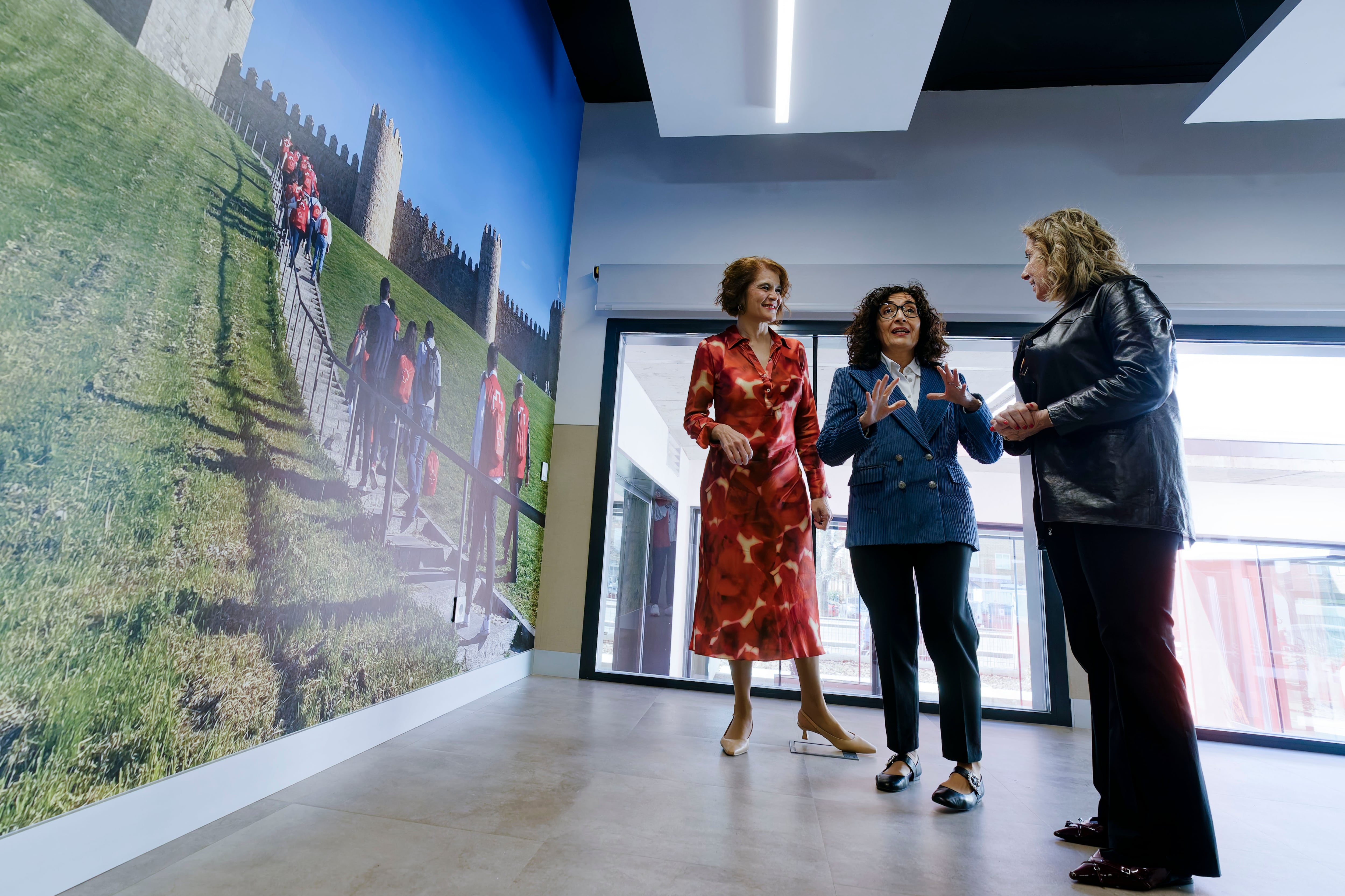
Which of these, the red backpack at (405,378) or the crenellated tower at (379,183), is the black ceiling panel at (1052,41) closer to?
the crenellated tower at (379,183)

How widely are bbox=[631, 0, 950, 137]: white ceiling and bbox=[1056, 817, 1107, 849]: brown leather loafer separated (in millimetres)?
2781

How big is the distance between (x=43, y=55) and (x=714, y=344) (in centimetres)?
165

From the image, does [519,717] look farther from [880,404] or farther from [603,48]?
[603,48]

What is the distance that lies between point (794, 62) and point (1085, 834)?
2924 millimetres

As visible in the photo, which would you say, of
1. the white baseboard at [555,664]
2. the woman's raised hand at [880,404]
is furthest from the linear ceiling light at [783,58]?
the white baseboard at [555,664]

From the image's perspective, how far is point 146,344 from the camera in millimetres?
1130

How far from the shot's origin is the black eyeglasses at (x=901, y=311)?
1.87 metres

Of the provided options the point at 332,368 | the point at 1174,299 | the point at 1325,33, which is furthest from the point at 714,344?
the point at 1325,33

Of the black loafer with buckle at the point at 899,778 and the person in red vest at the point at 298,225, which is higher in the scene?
the person in red vest at the point at 298,225

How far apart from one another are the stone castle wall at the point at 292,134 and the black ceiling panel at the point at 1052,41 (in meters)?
2.11

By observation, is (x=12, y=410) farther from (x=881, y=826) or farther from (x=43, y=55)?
(x=881, y=826)

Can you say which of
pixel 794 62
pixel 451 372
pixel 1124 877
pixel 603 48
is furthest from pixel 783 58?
pixel 1124 877

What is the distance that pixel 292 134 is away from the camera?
150 cm

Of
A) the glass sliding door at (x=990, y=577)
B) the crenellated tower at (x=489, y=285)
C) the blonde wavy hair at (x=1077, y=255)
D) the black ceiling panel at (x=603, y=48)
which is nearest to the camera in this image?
the blonde wavy hair at (x=1077, y=255)
